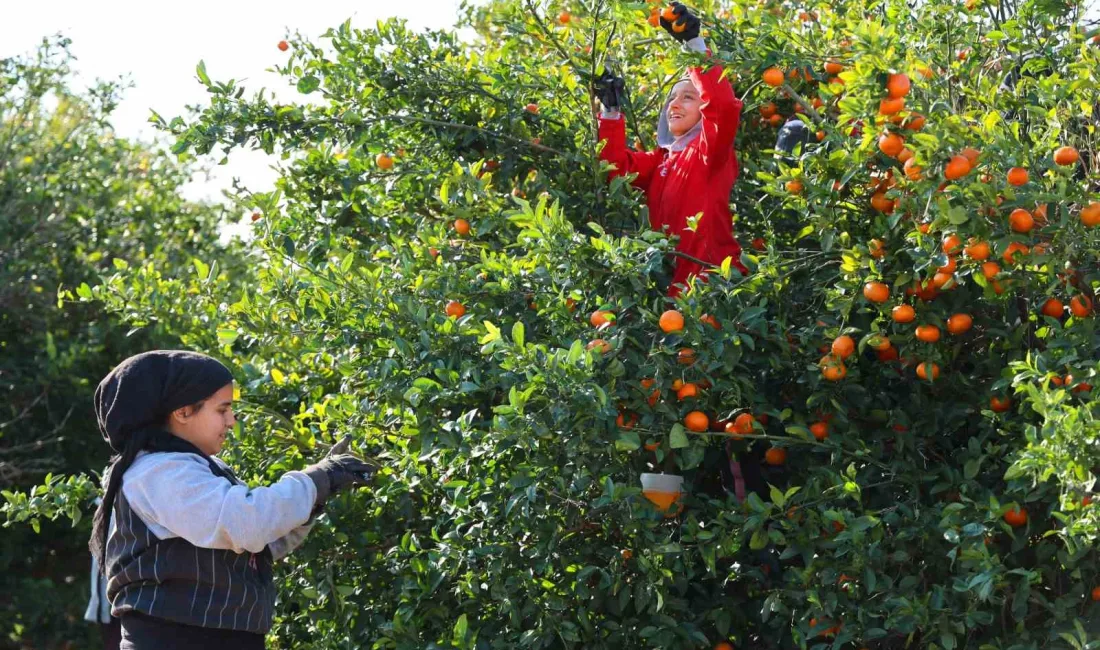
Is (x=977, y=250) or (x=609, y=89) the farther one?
(x=609, y=89)

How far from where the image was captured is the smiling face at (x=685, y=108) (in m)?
4.23

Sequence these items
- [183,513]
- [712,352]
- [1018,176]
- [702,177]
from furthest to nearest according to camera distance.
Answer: [702,177]
[712,352]
[1018,176]
[183,513]

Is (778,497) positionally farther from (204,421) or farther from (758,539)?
(204,421)

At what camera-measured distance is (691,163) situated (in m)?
4.09

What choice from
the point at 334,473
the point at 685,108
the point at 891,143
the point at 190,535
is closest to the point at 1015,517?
the point at 891,143

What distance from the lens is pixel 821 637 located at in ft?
11.5

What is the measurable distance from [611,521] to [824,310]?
870 mm

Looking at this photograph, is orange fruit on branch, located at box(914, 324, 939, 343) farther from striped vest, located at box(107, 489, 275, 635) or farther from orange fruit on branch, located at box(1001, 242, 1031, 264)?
striped vest, located at box(107, 489, 275, 635)

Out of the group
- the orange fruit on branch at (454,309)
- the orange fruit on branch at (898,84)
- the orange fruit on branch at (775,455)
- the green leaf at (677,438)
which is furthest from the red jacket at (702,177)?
the orange fruit on branch at (898,84)

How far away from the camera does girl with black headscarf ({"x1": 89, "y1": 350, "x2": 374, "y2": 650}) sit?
8.93ft

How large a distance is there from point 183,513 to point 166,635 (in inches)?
10.9

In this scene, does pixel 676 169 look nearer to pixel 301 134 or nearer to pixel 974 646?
pixel 301 134

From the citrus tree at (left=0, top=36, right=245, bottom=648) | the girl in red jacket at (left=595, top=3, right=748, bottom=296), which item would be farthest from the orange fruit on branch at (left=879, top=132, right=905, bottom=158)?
the citrus tree at (left=0, top=36, right=245, bottom=648)

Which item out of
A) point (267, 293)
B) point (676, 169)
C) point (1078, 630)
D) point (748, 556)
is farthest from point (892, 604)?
point (267, 293)
